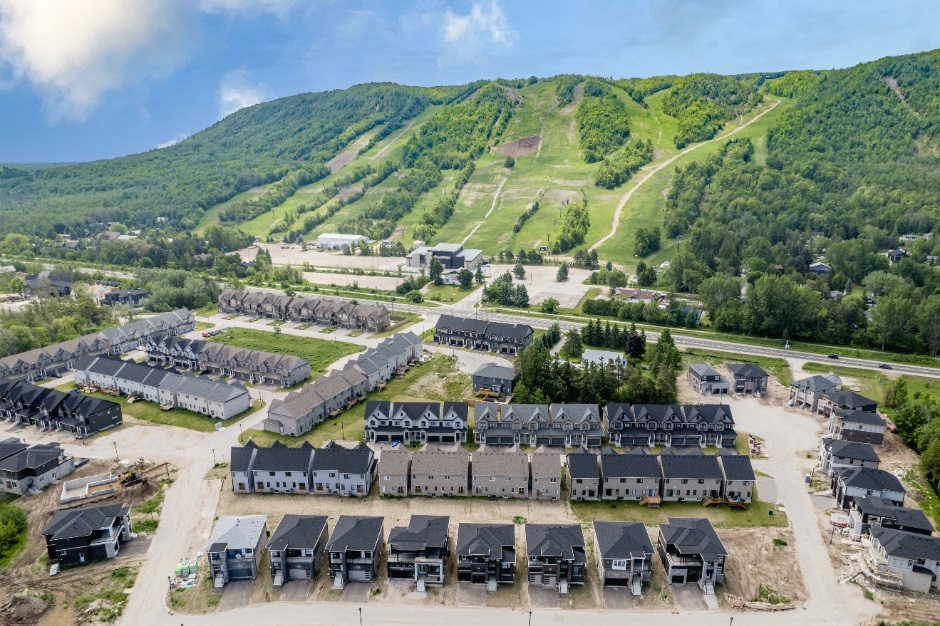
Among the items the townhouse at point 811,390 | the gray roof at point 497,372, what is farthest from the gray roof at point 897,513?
the gray roof at point 497,372

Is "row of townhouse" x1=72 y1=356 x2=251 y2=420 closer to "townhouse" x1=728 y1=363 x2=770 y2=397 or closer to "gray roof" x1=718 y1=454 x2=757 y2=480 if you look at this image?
"gray roof" x1=718 y1=454 x2=757 y2=480

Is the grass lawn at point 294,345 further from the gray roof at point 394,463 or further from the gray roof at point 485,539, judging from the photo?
the gray roof at point 485,539

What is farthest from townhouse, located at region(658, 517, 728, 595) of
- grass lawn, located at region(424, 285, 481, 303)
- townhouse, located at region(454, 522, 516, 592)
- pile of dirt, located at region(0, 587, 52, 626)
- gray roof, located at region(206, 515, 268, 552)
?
grass lawn, located at region(424, 285, 481, 303)

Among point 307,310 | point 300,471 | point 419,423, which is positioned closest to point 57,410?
point 300,471

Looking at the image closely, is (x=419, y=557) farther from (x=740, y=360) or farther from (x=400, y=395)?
(x=740, y=360)

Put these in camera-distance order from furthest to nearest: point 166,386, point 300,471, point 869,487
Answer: point 166,386, point 300,471, point 869,487

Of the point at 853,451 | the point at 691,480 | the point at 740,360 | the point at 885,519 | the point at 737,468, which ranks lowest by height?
the point at 885,519
